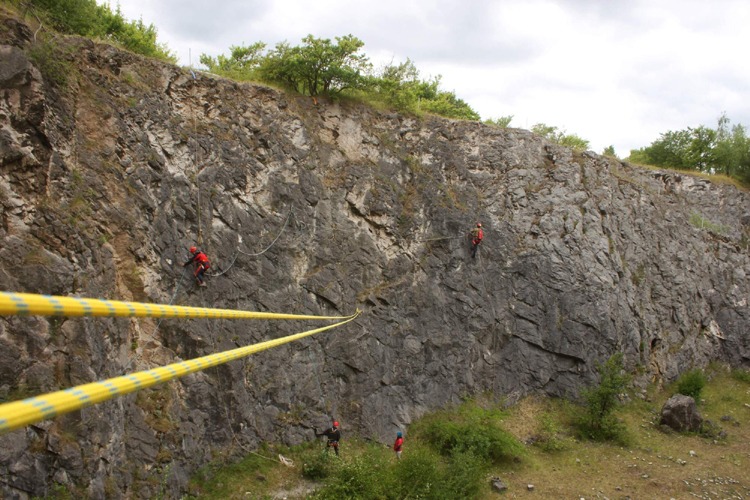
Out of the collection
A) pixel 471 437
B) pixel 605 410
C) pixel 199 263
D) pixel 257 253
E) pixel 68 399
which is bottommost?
pixel 471 437

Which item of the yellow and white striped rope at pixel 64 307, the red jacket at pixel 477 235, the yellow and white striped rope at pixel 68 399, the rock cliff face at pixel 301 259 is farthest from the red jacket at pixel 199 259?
the red jacket at pixel 477 235

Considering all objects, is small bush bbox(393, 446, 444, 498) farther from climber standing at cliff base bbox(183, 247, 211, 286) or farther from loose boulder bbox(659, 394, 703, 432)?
loose boulder bbox(659, 394, 703, 432)

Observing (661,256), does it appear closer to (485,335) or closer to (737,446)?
(737,446)

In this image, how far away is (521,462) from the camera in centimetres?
1430

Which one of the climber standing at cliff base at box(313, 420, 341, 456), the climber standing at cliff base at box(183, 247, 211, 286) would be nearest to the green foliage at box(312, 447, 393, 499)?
the climber standing at cliff base at box(313, 420, 341, 456)

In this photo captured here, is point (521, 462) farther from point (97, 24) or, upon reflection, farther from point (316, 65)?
point (97, 24)

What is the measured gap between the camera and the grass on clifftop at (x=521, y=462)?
11.1 m

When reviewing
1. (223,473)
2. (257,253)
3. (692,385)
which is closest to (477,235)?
(257,253)

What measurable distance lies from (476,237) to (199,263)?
955 centimetres

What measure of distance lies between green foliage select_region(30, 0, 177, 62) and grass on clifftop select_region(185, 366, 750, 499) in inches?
467

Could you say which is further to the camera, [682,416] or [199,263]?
[682,416]

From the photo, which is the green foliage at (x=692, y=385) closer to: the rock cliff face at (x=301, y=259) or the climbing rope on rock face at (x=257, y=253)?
the rock cliff face at (x=301, y=259)

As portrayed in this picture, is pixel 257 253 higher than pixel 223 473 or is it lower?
higher

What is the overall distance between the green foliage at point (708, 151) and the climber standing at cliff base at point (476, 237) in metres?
17.0
